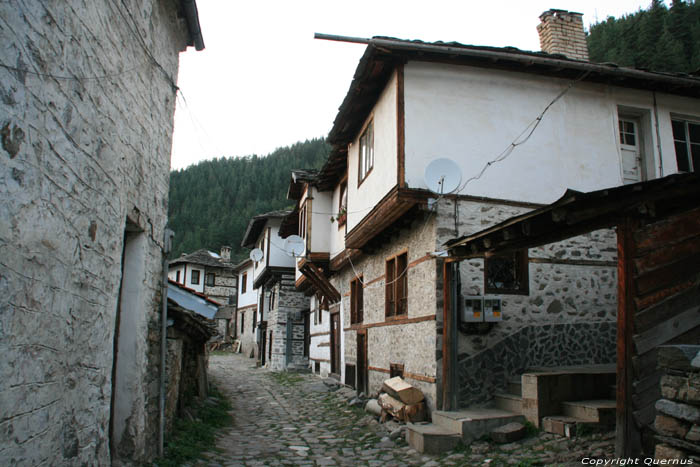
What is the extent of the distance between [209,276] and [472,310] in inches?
1380

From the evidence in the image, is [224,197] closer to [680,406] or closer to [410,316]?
[410,316]

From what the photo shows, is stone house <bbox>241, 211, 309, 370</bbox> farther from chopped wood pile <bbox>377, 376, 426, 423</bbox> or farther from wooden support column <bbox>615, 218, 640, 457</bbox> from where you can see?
wooden support column <bbox>615, 218, 640, 457</bbox>

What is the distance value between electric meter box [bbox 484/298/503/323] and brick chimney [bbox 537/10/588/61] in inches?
235

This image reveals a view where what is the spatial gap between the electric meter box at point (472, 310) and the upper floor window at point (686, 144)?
534cm

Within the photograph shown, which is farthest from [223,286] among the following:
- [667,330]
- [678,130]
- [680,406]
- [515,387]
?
[680,406]

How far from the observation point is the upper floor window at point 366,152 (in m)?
10.6

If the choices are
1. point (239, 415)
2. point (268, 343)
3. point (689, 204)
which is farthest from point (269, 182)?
point (689, 204)

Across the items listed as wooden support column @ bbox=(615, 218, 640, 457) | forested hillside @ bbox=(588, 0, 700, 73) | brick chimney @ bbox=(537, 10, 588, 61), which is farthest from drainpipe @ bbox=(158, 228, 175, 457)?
forested hillside @ bbox=(588, 0, 700, 73)

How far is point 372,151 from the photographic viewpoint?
10.4m

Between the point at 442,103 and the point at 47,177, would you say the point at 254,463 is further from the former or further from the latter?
the point at 442,103

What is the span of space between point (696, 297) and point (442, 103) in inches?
199

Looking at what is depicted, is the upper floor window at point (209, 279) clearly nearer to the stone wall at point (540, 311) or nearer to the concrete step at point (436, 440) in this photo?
the stone wall at point (540, 311)

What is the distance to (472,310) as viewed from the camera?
8203 mm

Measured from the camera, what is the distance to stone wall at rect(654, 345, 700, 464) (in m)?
3.69
